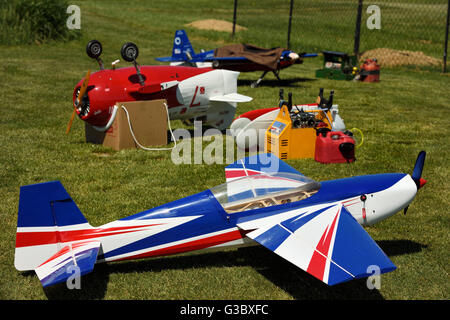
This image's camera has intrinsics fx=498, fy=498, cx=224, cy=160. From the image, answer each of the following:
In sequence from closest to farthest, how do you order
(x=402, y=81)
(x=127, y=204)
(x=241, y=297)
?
(x=241, y=297) → (x=127, y=204) → (x=402, y=81)

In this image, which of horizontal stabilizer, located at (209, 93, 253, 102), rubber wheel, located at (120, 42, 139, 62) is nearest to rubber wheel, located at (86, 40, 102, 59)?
rubber wheel, located at (120, 42, 139, 62)

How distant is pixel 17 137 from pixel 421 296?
810cm

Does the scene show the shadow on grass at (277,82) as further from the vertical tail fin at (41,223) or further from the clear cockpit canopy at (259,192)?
the vertical tail fin at (41,223)

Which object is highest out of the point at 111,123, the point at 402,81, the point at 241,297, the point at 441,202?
the point at 402,81

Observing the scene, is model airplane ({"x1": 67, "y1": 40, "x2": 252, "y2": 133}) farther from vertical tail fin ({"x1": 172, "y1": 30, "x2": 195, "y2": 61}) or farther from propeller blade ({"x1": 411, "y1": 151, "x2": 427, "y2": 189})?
vertical tail fin ({"x1": 172, "y1": 30, "x2": 195, "y2": 61})

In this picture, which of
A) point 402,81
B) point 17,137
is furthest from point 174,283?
point 402,81

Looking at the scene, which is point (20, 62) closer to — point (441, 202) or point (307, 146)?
point (307, 146)

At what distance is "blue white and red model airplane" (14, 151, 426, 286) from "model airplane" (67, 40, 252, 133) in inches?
178

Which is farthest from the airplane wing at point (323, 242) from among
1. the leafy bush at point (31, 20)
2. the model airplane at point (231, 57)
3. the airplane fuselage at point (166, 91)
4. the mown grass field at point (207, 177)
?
the leafy bush at point (31, 20)

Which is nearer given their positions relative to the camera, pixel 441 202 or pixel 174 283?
pixel 174 283

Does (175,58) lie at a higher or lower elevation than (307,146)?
higher

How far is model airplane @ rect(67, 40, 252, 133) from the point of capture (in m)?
9.06

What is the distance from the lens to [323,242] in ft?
15.1

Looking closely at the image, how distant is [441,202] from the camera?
286 inches
